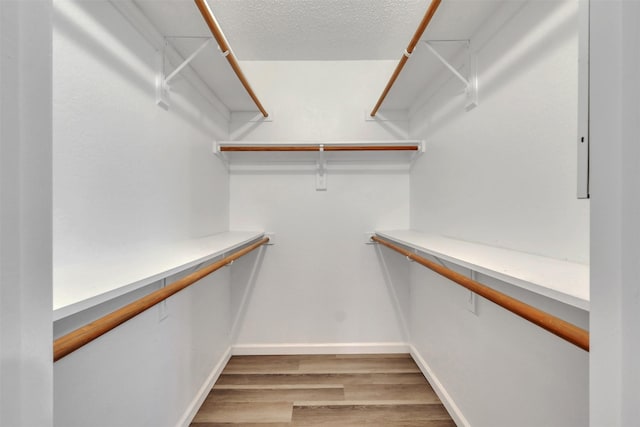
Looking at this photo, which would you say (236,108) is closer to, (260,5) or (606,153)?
(260,5)

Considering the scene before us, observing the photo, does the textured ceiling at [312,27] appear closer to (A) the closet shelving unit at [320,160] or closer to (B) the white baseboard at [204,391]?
(A) the closet shelving unit at [320,160]

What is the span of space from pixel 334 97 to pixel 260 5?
729mm

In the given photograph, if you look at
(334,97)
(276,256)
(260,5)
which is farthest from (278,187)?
(260,5)

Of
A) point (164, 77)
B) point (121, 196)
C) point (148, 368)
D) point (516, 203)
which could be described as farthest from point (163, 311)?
point (516, 203)

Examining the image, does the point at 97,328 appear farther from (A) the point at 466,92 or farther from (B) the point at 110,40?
(A) the point at 466,92

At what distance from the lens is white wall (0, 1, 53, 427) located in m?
0.24

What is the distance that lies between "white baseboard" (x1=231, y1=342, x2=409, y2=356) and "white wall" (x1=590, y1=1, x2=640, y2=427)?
5.81 feet

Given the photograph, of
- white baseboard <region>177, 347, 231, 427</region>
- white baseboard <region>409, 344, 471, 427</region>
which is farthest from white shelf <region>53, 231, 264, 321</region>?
white baseboard <region>409, 344, 471, 427</region>

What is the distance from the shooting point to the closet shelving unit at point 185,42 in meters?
0.97

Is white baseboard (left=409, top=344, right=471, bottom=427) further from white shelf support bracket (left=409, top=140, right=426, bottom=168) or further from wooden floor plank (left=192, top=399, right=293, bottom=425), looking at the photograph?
white shelf support bracket (left=409, top=140, right=426, bottom=168)

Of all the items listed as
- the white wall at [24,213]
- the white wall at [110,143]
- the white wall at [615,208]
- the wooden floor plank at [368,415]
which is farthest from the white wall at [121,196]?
the white wall at [615,208]

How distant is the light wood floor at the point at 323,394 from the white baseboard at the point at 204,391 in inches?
1.2

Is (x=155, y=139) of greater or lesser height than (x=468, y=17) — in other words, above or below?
below

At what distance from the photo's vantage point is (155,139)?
1077mm
